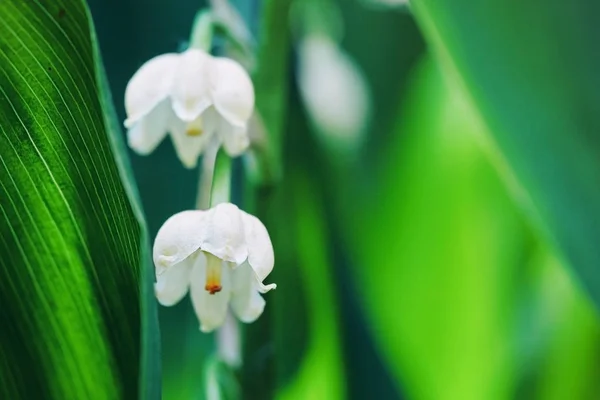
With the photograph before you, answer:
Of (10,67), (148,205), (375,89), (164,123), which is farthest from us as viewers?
(375,89)

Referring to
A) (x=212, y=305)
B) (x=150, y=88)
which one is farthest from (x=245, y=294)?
(x=150, y=88)

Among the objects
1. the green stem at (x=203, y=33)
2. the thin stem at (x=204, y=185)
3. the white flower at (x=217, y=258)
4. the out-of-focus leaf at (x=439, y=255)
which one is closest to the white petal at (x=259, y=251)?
the white flower at (x=217, y=258)

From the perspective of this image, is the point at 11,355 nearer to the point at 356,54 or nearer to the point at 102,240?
the point at 102,240

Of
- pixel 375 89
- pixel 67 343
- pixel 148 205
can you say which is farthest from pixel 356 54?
pixel 67 343

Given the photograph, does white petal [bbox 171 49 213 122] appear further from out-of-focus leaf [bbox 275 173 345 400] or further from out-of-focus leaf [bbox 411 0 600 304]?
out-of-focus leaf [bbox 275 173 345 400]

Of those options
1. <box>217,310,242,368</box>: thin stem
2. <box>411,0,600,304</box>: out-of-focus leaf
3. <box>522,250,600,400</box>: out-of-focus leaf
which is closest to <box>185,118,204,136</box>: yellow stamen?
<box>411,0,600,304</box>: out-of-focus leaf

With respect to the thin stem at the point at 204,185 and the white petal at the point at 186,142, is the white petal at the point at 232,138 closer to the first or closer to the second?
the white petal at the point at 186,142

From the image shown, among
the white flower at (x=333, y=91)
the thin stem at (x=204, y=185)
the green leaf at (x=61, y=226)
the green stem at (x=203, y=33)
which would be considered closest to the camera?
the green leaf at (x=61, y=226)

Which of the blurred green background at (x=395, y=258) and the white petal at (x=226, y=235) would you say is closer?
the white petal at (x=226, y=235)

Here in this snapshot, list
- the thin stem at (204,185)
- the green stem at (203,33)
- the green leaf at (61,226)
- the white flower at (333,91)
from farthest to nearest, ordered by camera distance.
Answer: the white flower at (333,91), the thin stem at (204,185), the green stem at (203,33), the green leaf at (61,226)
